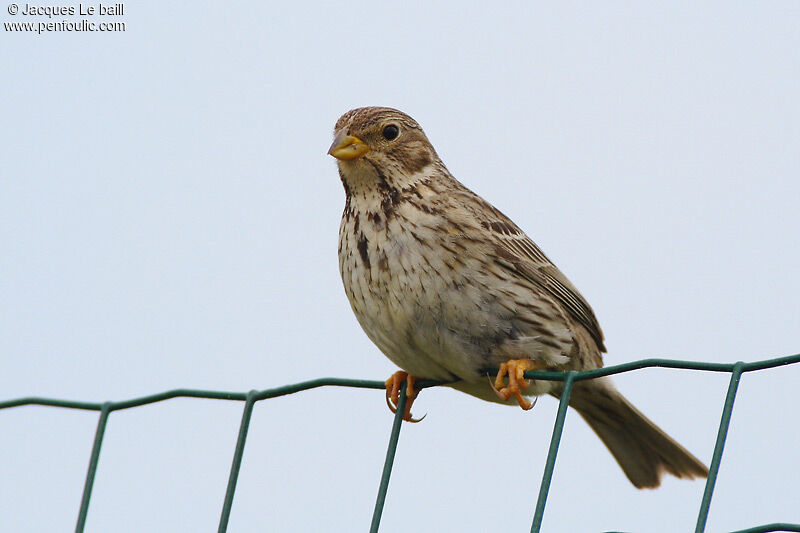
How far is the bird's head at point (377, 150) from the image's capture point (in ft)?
17.5

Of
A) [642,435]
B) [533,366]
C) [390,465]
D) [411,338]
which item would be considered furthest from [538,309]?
[390,465]

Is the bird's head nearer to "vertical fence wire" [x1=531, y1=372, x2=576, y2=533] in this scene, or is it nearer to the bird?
the bird

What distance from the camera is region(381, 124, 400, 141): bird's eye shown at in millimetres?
5535

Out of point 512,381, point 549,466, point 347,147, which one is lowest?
point 549,466

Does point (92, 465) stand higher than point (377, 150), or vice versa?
point (377, 150)

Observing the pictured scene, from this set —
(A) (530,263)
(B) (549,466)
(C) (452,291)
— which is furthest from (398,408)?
(A) (530,263)

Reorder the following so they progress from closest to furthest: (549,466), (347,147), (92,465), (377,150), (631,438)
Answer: (549,466), (92,465), (347,147), (377,150), (631,438)

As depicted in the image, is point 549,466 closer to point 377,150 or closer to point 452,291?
point 452,291

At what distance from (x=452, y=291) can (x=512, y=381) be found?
44cm

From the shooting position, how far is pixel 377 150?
215 inches

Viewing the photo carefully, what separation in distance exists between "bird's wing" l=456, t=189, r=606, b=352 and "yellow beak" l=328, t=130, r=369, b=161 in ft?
1.90

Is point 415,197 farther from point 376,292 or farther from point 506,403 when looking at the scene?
point 506,403

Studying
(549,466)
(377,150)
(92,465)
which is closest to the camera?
(549,466)

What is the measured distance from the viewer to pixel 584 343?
217 inches
